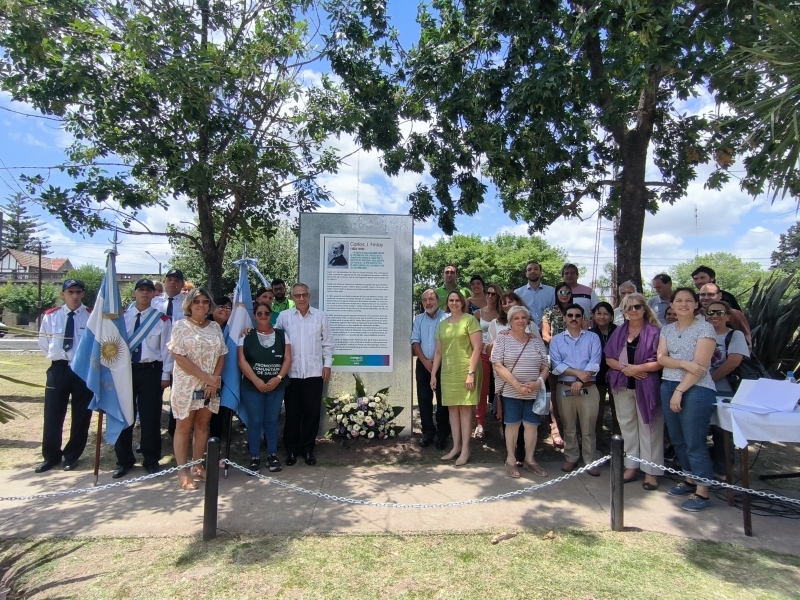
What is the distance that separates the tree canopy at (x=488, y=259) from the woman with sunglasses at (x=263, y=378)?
3083 cm

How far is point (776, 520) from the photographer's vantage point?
433 cm

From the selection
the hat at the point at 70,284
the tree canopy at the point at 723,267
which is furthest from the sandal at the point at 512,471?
the tree canopy at the point at 723,267

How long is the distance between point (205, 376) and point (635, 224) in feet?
19.7

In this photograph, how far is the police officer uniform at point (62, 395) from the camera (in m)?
5.66

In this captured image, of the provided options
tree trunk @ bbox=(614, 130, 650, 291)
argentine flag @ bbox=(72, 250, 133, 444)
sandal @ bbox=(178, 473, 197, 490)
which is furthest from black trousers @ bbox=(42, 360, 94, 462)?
tree trunk @ bbox=(614, 130, 650, 291)

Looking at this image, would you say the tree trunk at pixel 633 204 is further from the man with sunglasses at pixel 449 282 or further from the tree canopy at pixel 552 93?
the man with sunglasses at pixel 449 282

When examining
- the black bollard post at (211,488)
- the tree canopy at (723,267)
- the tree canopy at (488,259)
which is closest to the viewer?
the black bollard post at (211,488)

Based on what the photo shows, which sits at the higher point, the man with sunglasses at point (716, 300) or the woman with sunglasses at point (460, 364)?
the man with sunglasses at point (716, 300)

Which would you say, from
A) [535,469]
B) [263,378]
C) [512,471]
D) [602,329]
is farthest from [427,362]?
[602,329]

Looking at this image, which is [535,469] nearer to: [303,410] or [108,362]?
[303,410]

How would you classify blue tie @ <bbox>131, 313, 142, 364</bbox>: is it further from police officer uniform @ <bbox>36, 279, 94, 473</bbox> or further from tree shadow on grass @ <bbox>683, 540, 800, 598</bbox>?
tree shadow on grass @ <bbox>683, 540, 800, 598</bbox>

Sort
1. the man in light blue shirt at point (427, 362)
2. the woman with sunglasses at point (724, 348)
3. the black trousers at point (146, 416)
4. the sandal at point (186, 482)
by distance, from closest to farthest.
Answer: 1. the woman with sunglasses at point (724, 348)
2. the sandal at point (186, 482)
3. the black trousers at point (146, 416)
4. the man in light blue shirt at point (427, 362)

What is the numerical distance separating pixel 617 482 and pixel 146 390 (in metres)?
4.60

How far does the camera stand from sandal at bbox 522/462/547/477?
5.34 m
